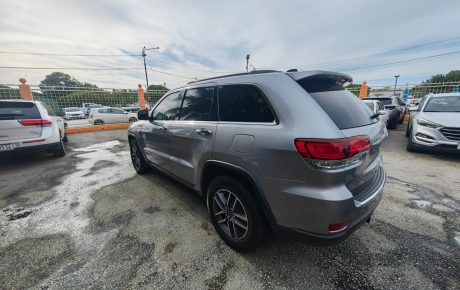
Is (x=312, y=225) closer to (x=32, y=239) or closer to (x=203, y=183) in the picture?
(x=203, y=183)

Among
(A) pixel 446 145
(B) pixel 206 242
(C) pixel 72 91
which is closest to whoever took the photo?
(B) pixel 206 242

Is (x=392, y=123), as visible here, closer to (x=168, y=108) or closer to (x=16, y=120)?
(x=168, y=108)

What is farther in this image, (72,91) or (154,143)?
(72,91)

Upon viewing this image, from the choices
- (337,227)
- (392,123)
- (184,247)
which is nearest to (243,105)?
(337,227)

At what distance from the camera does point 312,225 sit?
5.12 feet

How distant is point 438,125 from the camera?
4.80 m

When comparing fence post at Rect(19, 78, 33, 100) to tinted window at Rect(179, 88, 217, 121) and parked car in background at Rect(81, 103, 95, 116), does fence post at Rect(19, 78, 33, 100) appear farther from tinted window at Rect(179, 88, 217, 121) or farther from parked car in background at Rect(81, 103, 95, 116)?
tinted window at Rect(179, 88, 217, 121)

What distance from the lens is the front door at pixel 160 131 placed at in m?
3.05

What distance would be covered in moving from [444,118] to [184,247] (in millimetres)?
6244

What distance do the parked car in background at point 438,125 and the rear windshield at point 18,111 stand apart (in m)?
9.07

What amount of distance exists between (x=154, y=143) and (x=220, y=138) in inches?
70.3

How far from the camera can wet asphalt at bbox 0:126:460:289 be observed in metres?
1.81

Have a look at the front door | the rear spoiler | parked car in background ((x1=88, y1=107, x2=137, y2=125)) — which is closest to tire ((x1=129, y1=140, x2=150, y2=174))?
the front door

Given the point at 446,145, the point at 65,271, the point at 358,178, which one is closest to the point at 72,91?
the point at 65,271
